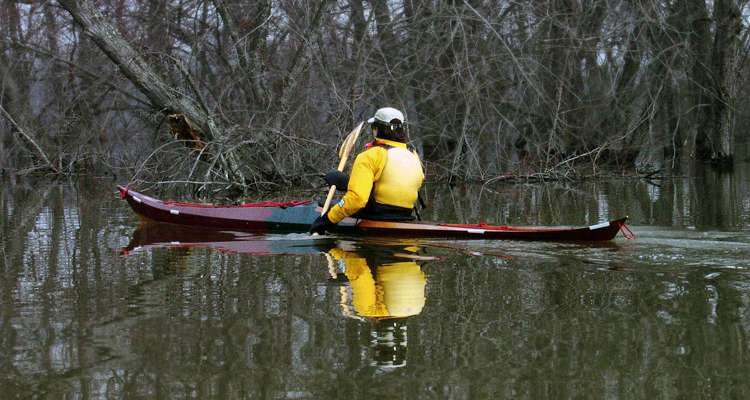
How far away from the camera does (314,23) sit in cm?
1563

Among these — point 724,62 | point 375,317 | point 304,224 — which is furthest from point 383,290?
point 724,62

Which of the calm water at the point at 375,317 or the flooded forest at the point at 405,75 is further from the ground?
the flooded forest at the point at 405,75

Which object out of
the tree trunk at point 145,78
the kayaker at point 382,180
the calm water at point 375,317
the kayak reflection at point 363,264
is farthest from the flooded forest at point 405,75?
the calm water at point 375,317

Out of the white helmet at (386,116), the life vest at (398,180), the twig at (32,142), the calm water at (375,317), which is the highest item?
the twig at (32,142)

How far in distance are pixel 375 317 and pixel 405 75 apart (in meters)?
11.2

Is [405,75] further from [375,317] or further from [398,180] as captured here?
[375,317]

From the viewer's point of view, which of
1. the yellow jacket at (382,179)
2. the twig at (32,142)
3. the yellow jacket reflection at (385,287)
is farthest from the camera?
the twig at (32,142)

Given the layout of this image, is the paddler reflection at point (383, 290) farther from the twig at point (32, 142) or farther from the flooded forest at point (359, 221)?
the twig at point (32, 142)

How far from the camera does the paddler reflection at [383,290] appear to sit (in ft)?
14.0

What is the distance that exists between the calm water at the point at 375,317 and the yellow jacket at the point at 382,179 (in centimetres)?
37

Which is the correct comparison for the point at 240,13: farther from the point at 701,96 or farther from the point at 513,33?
the point at 701,96

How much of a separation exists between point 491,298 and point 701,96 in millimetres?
15913

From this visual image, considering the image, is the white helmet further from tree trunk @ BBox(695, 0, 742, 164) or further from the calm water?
tree trunk @ BBox(695, 0, 742, 164)

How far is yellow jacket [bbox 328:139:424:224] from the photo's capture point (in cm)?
826
